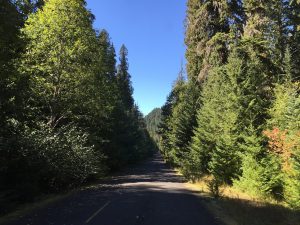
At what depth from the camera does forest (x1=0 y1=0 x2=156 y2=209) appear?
45.3ft

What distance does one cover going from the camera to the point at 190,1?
42000 millimetres

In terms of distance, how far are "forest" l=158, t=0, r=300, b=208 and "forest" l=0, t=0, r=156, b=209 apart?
879cm

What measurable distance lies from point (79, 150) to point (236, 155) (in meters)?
10.6

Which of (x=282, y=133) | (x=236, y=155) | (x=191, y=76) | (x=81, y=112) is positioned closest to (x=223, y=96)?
(x=236, y=155)

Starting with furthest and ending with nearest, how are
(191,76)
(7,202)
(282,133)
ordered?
(191,76)
(282,133)
(7,202)

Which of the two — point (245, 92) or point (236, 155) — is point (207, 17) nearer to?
point (245, 92)

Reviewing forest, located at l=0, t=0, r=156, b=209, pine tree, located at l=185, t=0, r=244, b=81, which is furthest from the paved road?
pine tree, located at l=185, t=0, r=244, b=81

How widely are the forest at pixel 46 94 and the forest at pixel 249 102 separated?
8791 mm

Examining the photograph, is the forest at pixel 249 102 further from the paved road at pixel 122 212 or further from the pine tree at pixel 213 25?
the paved road at pixel 122 212

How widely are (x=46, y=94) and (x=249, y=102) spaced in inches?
549

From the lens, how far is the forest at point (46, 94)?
13.8 meters

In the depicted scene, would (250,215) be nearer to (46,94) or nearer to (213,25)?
(46,94)

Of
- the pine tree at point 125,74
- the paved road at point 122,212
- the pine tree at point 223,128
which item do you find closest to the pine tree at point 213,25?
the pine tree at point 223,128

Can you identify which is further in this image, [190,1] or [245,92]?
[190,1]
